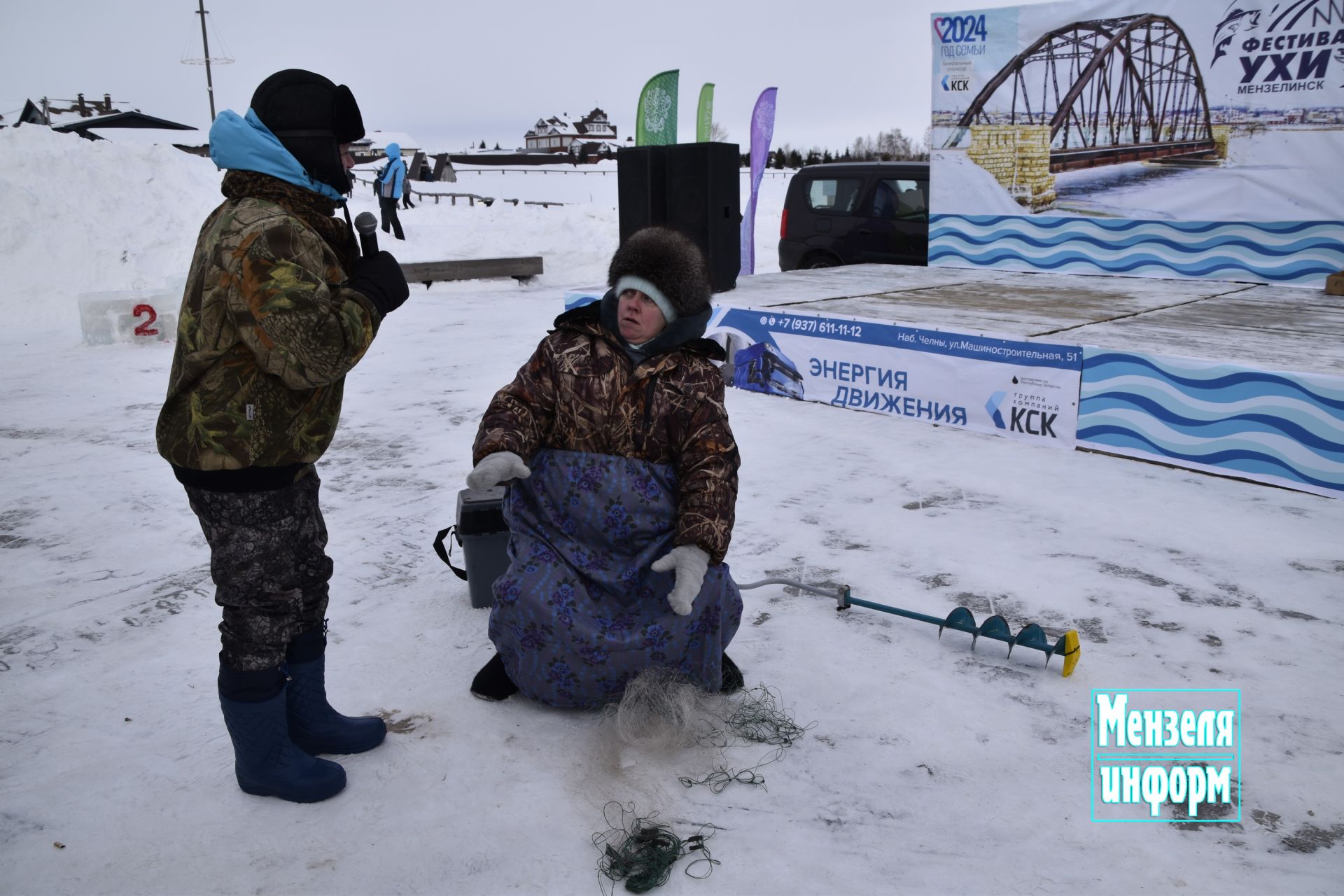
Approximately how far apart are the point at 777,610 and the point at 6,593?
280 centimetres

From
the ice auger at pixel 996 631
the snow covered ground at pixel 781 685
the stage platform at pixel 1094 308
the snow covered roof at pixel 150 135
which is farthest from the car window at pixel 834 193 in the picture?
the snow covered roof at pixel 150 135

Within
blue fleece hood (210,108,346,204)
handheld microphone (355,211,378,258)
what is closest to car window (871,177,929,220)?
handheld microphone (355,211,378,258)

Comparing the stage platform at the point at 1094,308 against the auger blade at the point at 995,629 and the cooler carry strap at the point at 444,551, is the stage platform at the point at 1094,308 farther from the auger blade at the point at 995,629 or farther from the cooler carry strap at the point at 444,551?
the cooler carry strap at the point at 444,551

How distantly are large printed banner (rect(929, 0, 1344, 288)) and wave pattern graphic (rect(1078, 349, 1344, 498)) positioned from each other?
12.9ft

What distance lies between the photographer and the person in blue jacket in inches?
580

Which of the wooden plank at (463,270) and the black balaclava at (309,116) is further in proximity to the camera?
the wooden plank at (463,270)

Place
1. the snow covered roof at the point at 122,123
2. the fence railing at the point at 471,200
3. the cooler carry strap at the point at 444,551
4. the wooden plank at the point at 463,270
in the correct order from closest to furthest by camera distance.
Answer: the cooler carry strap at the point at 444,551 → the wooden plank at the point at 463,270 → the fence railing at the point at 471,200 → the snow covered roof at the point at 122,123

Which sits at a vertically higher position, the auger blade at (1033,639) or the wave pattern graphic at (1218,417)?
the wave pattern graphic at (1218,417)

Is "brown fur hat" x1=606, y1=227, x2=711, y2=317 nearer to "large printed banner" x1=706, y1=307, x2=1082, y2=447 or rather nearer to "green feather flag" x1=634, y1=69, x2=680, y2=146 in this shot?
"large printed banner" x1=706, y1=307, x2=1082, y2=447

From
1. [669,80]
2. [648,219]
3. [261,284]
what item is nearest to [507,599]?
[261,284]

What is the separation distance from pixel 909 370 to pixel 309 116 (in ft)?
14.8

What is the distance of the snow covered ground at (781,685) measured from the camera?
6.88 ft

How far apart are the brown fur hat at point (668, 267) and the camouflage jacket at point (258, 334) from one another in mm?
774

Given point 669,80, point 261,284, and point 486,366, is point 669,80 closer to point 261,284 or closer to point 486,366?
point 486,366
